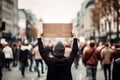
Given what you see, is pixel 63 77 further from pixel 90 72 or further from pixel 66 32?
pixel 90 72

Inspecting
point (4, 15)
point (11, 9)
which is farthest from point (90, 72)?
point (11, 9)

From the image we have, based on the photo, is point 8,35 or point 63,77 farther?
point 8,35

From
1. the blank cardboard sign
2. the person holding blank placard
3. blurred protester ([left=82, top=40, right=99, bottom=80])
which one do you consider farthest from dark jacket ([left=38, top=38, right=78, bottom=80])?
blurred protester ([left=82, top=40, right=99, bottom=80])

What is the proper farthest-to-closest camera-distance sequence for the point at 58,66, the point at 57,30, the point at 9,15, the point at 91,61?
1. the point at 9,15
2. the point at 91,61
3. the point at 57,30
4. the point at 58,66

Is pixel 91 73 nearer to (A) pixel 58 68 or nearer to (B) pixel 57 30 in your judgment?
(B) pixel 57 30

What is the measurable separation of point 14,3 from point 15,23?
5.10m

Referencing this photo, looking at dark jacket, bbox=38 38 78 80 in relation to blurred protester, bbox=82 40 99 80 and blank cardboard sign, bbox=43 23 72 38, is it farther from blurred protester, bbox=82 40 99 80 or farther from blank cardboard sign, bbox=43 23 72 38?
blurred protester, bbox=82 40 99 80

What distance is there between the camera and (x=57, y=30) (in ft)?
31.3

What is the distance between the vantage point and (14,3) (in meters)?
121

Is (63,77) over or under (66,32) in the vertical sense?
under

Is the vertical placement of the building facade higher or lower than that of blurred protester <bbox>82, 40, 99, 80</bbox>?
higher

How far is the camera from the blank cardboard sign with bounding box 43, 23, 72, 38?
9438 millimetres

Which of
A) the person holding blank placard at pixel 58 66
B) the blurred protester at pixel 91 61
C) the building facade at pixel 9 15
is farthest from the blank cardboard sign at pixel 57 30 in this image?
the building facade at pixel 9 15

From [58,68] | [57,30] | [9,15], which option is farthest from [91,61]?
[9,15]
